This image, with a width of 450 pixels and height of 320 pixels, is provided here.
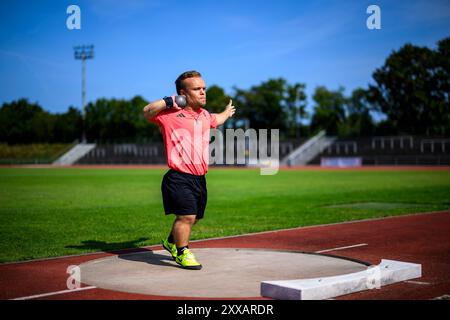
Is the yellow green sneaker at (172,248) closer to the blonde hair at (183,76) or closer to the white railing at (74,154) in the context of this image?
the blonde hair at (183,76)

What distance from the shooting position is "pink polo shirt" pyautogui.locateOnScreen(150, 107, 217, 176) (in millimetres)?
7066

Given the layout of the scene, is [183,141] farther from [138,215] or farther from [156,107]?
[138,215]

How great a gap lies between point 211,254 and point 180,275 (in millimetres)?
1532

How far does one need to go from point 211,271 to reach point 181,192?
3.40ft

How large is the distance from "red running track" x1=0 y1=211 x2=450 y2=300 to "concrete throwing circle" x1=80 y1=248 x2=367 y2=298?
1.06 ft

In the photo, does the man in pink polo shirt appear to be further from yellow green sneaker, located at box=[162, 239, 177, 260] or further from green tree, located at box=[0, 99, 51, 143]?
green tree, located at box=[0, 99, 51, 143]

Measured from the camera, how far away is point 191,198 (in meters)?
7.03

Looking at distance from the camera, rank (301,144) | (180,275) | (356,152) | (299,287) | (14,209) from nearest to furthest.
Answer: (299,287)
(180,275)
(14,209)
(356,152)
(301,144)

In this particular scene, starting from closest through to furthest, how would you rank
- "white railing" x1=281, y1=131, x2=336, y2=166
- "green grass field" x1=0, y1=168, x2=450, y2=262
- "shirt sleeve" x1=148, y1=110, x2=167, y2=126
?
1. "shirt sleeve" x1=148, y1=110, x2=167, y2=126
2. "green grass field" x1=0, y1=168, x2=450, y2=262
3. "white railing" x1=281, y1=131, x2=336, y2=166

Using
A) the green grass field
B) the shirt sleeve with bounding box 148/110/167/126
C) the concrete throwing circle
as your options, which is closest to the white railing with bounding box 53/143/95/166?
the green grass field

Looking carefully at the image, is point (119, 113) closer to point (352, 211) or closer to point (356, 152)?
point (356, 152)

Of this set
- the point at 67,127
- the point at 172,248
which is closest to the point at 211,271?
the point at 172,248

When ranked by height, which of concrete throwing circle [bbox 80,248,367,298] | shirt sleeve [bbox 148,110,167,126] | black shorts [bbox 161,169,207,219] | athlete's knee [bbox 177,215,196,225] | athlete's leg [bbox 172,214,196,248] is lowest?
concrete throwing circle [bbox 80,248,367,298]
